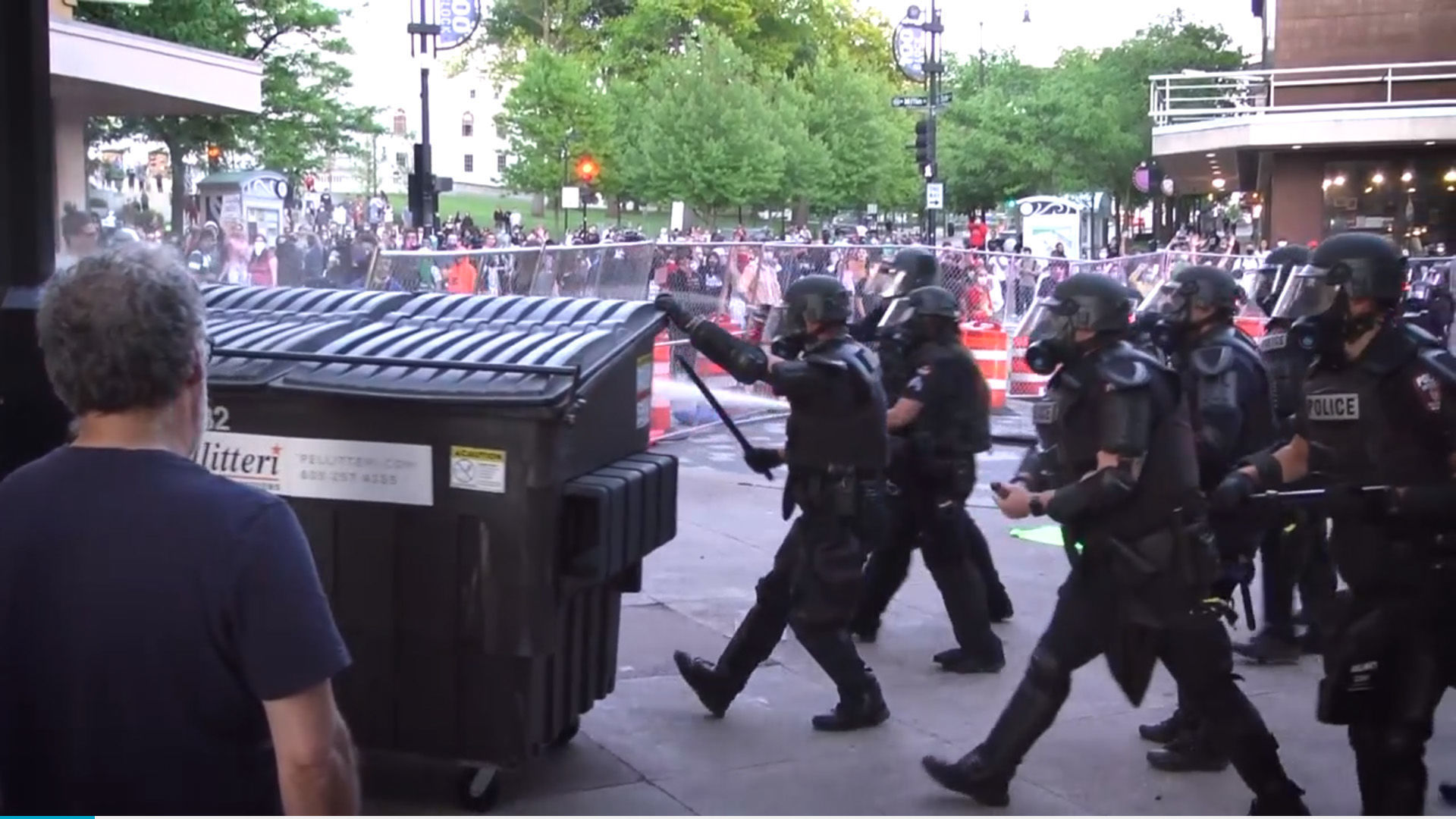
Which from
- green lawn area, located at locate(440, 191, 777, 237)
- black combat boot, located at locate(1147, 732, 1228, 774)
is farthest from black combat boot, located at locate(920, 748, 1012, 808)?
green lawn area, located at locate(440, 191, 777, 237)

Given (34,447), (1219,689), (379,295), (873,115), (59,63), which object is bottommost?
(1219,689)

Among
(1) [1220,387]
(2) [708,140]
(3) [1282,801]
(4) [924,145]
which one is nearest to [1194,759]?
(3) [1282,801]

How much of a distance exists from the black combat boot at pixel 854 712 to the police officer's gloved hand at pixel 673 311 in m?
1.68

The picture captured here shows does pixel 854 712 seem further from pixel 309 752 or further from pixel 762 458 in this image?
pixel 309 752

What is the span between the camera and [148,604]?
7.57ft

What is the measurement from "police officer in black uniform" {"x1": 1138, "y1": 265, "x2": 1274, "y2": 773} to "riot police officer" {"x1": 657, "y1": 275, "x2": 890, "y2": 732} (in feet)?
4.15

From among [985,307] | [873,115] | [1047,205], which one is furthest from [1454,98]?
[873,115]

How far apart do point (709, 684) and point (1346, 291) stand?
296 centimetres

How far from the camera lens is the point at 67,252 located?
8.43 metres

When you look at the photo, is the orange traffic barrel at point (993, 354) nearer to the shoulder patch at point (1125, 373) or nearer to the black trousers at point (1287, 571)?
the black trousers at point (1287, 571)

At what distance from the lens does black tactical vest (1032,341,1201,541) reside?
16.1 feet

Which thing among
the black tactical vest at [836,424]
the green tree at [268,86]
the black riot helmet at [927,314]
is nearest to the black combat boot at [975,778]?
the black tactical vest at [836,424]

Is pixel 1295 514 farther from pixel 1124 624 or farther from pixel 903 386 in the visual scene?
pixel 903 386

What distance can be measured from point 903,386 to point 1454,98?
2758 centimetres
